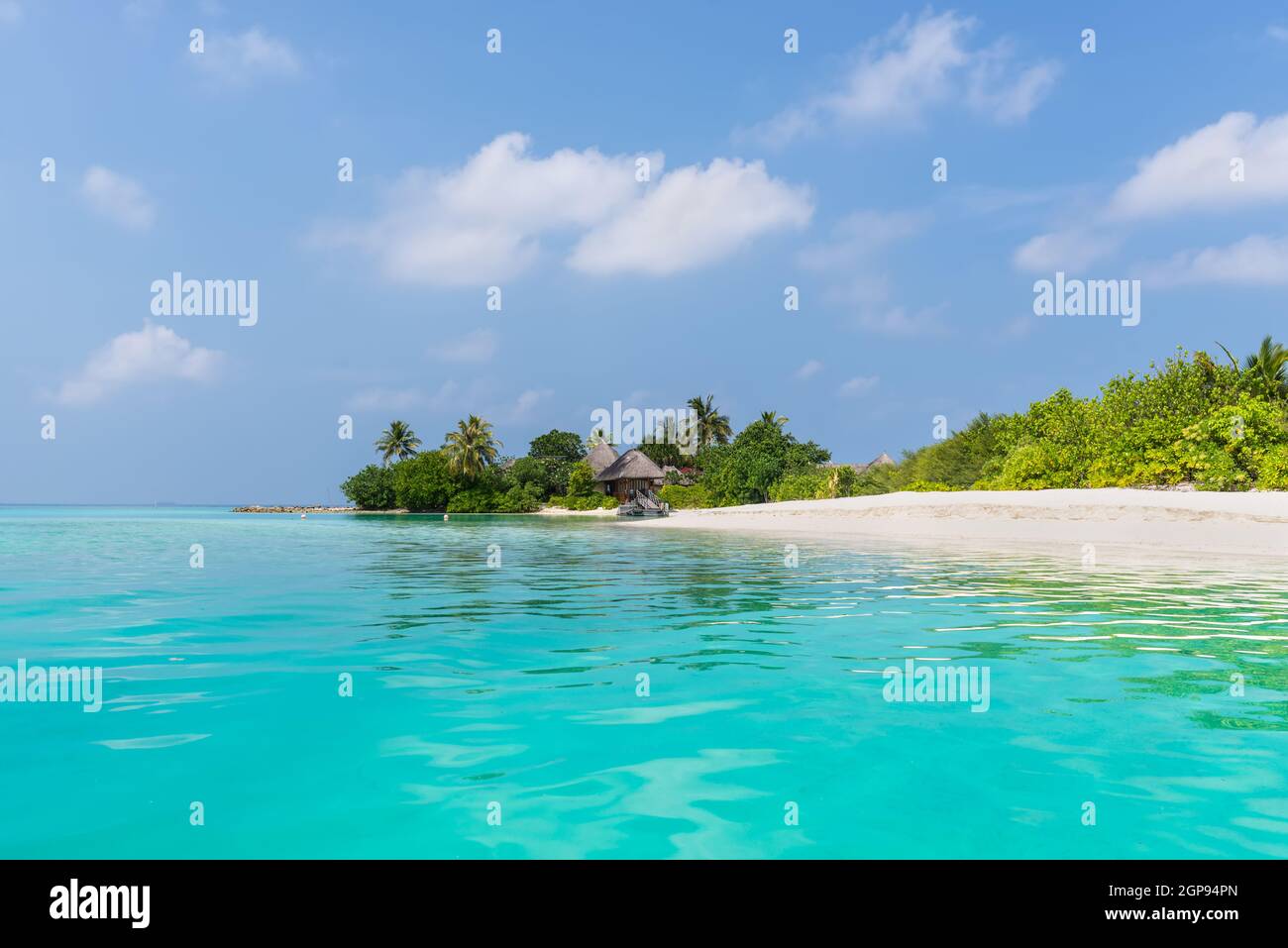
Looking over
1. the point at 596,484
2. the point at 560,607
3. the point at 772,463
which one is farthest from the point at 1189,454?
the point at 596,484

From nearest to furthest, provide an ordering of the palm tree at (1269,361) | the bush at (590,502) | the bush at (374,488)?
the palm tree at (1269,361) < the bush at (590,502) < the bush at (374,488)

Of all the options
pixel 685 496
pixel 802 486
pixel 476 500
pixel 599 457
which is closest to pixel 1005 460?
pixel 802 486

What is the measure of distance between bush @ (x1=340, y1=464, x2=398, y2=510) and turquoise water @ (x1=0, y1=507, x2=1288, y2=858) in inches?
2875

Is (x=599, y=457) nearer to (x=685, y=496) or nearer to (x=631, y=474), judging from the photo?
(x=631, y=474)

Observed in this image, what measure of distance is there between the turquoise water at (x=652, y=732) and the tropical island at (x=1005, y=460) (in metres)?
24.4

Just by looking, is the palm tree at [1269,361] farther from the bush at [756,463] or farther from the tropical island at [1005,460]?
the bush at [756,463]

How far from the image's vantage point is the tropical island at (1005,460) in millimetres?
31094

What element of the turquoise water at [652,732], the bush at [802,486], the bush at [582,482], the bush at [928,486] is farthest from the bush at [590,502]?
the turquoise water at [652,732]

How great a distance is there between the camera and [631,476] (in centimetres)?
6775

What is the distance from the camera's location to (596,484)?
73.1 metres

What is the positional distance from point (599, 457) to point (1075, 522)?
55.3m

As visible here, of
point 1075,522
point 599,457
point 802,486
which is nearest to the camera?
point 1075,522
